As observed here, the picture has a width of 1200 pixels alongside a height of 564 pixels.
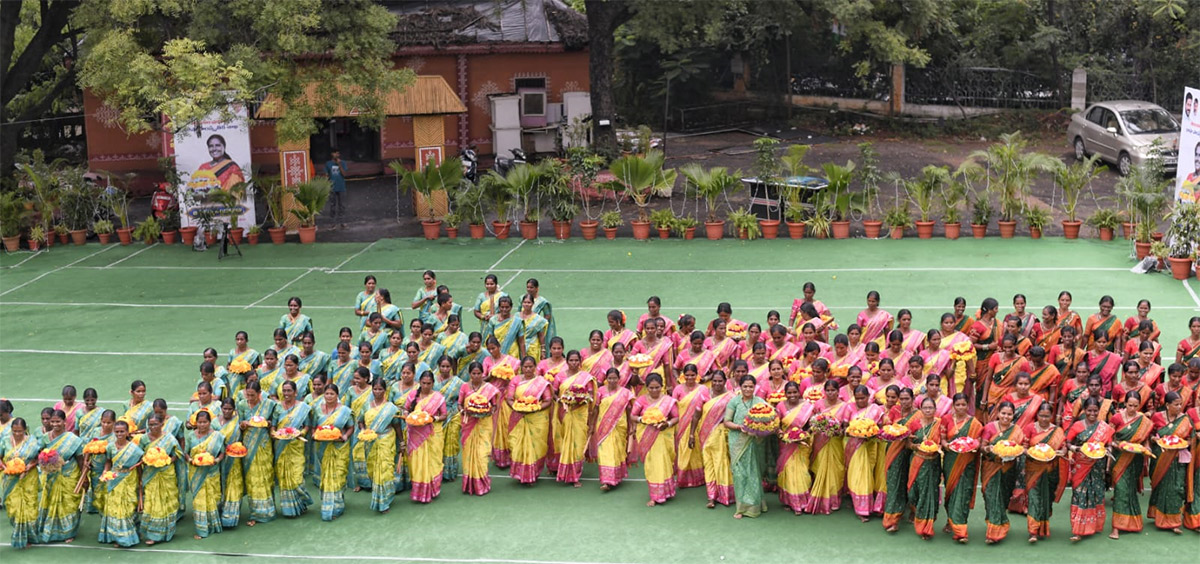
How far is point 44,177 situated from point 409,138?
937 cm

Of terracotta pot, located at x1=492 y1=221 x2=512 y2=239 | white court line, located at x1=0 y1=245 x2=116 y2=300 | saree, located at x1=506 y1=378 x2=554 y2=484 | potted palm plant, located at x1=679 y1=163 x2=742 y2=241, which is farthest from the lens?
terracotta pot, located at x1=492 y1=221 x2=512 y2=239

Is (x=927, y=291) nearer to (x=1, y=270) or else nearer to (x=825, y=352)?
(x=825, y=352)

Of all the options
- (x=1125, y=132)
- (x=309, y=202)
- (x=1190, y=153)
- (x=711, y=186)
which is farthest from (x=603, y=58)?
(x=1190, y=153)

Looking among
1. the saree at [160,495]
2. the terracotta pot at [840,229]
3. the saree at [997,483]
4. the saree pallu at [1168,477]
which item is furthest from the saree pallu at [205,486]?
the terracotta pot at [840,229]

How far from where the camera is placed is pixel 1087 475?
402 inches

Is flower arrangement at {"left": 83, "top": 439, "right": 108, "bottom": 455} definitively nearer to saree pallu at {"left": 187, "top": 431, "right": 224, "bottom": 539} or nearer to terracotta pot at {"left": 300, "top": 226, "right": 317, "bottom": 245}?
saree pallu at {"left": 187, "top": 431, "right": 224, "bottom": 539}

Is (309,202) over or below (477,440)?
over

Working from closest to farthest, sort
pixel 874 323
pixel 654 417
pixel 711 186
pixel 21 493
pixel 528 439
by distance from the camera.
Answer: pixel 21 493 → pixel 654 417 → pixel 528 439 → pixel 874 323 → pixel 711 186

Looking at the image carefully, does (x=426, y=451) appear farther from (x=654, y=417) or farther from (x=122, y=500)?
(x=122, y=500)

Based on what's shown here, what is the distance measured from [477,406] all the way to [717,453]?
2031 mm

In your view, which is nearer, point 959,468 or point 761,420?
point 959,468

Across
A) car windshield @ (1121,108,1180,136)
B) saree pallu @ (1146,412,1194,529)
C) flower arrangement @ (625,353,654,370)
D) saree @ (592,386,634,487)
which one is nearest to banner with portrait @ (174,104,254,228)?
flower arrangement @ (625,353,654,370)

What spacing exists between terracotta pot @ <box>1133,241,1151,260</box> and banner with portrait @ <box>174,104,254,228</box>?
13487 mm

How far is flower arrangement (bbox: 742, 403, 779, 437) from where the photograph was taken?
10.8 m
